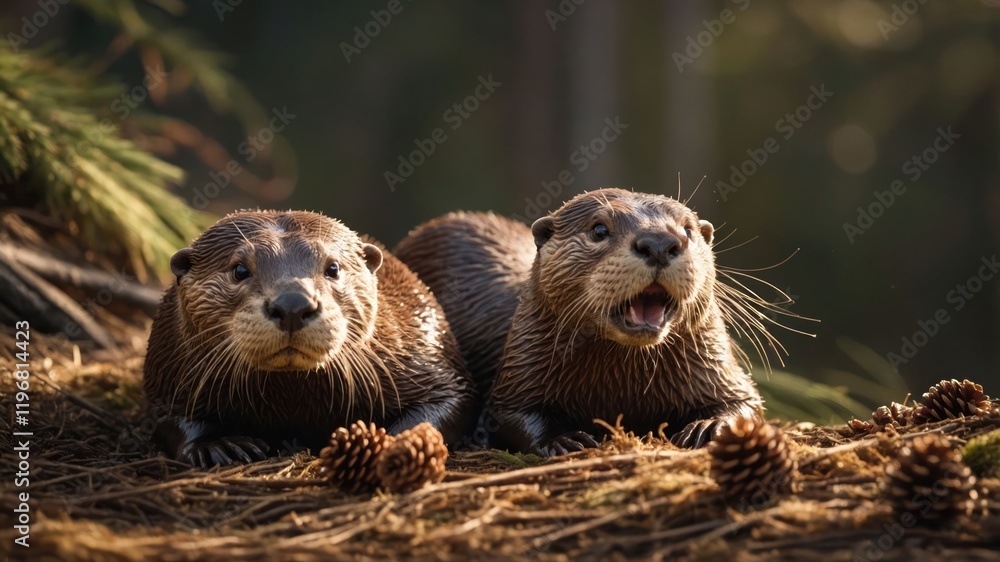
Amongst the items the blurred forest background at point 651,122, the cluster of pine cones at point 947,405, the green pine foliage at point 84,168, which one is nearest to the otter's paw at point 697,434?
the cluster of pine cones at point 947,405

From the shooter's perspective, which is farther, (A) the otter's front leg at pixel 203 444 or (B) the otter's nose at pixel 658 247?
(A) the otter's front leg at pixel 203 444

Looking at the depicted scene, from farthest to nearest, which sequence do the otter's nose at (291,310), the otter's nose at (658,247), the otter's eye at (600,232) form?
1. the otter's eye at (600,232)
2. the otter's nose at (658,247)
3. the otter's nose at (291,310)

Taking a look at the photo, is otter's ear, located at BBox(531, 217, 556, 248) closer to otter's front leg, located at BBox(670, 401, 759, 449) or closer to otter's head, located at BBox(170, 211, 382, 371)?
otter's head, located at BBox(170, 211, 382, 371)

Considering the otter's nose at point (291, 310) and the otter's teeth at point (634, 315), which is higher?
the otter's teeth at point (634, 315)

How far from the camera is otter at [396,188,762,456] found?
3.10 meters

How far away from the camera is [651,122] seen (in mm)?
14328

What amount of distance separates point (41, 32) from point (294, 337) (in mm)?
6073

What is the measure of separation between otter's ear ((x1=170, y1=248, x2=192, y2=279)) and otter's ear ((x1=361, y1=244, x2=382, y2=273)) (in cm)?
59

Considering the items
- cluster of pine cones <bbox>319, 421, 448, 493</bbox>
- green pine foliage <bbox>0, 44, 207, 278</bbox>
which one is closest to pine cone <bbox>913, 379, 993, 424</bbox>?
cluster of pine cones <bbox>319, 421, 448, 493</bbox>

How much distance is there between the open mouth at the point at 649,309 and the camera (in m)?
3.10

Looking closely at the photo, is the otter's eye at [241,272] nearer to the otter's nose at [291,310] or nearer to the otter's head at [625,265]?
the otter's nose at [291,310]

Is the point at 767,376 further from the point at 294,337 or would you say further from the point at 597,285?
the point at 294,337

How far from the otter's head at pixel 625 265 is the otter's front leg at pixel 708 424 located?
330 millimetres

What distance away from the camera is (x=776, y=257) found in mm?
13141
